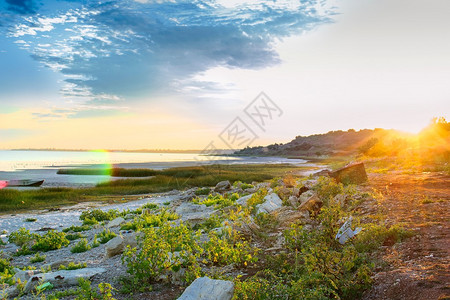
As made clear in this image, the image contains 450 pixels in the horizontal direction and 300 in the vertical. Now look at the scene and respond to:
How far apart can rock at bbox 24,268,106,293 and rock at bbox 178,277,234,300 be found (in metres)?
3.66

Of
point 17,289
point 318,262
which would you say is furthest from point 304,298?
point 17,289

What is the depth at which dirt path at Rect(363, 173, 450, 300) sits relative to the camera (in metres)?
4.76

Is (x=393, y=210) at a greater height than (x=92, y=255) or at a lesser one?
greater

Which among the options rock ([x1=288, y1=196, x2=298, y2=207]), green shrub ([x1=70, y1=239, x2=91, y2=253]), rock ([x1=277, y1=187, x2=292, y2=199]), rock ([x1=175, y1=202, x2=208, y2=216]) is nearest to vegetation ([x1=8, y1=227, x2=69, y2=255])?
green shrub ([x1=70, y1=239, x2=91, y2=253])

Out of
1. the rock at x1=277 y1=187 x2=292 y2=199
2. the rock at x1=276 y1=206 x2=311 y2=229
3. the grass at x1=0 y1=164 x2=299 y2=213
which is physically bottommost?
the grass at x1=0 y1=164 x2=299 y2=213

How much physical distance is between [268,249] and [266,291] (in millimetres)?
3331

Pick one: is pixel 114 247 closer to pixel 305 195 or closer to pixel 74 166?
pixel 305 195

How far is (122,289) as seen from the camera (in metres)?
6.44

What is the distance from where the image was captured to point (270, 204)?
1279 centimetres

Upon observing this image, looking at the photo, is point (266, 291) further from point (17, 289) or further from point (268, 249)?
point (17, 289)

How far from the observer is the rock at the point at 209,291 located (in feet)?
15.5

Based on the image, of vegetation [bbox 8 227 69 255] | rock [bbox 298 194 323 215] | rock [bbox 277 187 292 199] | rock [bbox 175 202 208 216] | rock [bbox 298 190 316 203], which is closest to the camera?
rock [bbox 298 194 323 215]

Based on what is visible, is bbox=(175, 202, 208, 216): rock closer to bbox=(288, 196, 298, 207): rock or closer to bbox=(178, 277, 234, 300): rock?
bbox=(288, 196, 298, 207): rock

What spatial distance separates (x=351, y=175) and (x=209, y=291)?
13.8 metres
